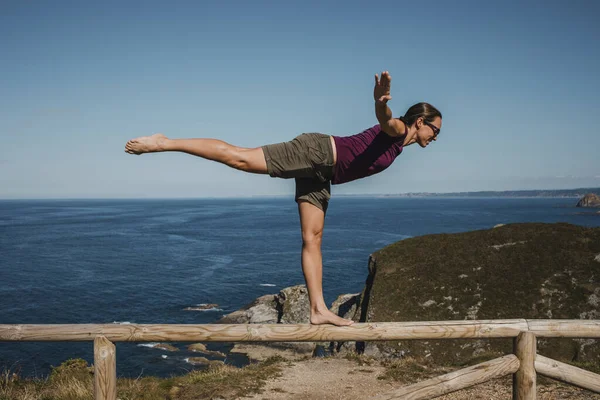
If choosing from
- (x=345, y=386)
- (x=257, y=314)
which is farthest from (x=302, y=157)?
(x=257, y=314)

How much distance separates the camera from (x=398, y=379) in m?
11.7

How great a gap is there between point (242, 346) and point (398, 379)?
20.1m

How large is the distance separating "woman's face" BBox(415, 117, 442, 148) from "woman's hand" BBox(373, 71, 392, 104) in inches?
28.1

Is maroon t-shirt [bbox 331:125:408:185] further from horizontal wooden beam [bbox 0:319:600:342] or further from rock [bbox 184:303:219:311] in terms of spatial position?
rock [bbox 184:303:219:311]

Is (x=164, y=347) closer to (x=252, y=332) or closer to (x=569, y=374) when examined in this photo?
(x=252, y=332)

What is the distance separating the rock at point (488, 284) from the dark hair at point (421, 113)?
14.1 m

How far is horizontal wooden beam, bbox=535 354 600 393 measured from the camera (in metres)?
4.52

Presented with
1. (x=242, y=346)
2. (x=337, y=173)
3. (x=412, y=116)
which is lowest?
(x=242, y=346)

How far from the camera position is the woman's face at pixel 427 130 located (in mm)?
4633

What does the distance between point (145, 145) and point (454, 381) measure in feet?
12.4

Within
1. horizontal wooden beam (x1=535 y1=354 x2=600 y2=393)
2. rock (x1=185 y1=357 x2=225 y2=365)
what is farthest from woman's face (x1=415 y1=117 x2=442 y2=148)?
rock (x1=185 y1=357 x2=225 y2=365)

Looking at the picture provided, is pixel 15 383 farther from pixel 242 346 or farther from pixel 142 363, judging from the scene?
pixel 242 346

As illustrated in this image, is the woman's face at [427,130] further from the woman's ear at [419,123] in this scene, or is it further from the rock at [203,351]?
the rock at [203,351]

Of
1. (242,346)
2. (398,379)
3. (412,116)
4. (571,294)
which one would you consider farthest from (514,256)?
(412,116)
